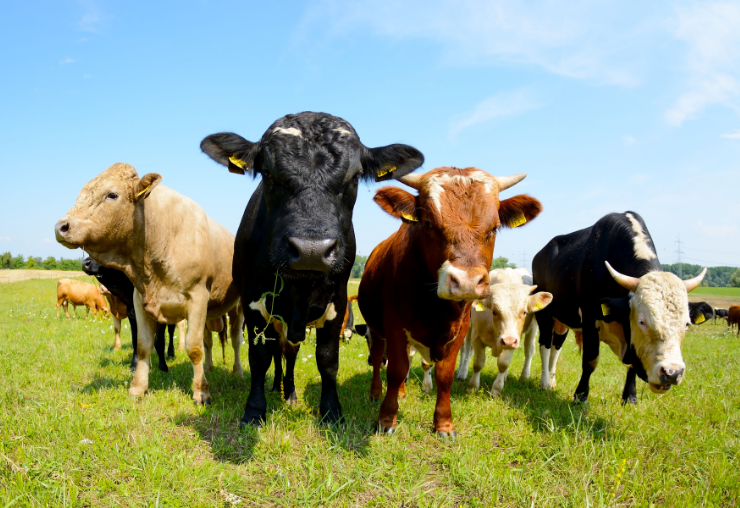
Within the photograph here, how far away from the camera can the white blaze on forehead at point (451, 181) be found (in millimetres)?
3674

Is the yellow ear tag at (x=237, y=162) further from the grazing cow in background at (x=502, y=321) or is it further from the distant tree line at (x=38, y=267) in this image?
the distant tree line at (x=38, y=267)

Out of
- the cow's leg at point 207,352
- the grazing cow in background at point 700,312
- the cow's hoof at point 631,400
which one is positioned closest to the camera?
the grazing cow in background at point 700,312

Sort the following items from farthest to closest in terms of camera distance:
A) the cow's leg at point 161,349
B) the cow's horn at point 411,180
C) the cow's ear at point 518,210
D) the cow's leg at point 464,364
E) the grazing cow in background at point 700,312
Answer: the cow's leg at point 464,364 → the cow's leg at point 161,349 → the grazing cow in background at point 700,312 → the cow's horn at point 411,180 → the cow's ear at point 518,210

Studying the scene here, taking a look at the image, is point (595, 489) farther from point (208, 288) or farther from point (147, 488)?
point (208, 288)

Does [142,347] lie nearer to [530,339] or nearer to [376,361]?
[376,361]

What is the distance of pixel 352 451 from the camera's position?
11.7ft

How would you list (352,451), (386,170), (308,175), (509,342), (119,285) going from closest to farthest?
1. (308,175)
2. (352,451)
3. (386,170)
4. (509,342)
5. (119,285)

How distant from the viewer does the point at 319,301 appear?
3.89m

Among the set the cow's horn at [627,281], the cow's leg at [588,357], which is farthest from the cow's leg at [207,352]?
the cow's horn at [627,281]

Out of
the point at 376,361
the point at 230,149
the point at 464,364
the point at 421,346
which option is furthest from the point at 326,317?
the point at 464,364

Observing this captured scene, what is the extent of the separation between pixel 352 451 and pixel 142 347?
9.85ft

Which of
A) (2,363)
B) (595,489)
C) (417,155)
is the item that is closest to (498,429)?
(595,489)

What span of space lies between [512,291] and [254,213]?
10.9 ft

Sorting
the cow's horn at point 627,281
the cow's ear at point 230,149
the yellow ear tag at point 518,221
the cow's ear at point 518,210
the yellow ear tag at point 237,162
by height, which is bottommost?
the cow's horn at point 627,281
